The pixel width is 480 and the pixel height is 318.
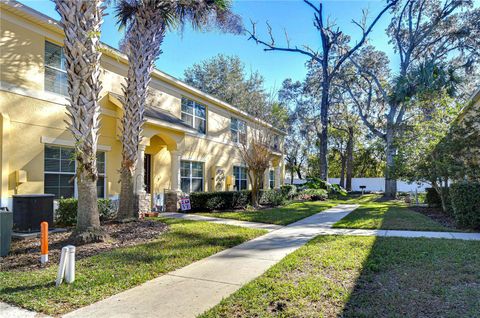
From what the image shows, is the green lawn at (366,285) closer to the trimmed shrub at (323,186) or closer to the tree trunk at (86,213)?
the tree trunk at (86,213)

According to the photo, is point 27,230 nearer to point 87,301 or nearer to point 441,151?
point 87,301

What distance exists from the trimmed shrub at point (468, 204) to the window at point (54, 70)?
1324 cm

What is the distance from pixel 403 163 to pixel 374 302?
43.5ft

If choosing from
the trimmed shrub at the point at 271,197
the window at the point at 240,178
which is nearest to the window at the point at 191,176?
the trimmed shrub at the point at 271,197

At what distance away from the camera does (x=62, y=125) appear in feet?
34.3

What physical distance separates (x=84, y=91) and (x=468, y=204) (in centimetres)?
1119

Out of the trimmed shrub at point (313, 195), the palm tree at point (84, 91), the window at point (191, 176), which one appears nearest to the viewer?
the palm tree at point (84, 91)

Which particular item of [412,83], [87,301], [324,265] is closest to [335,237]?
[324,265]

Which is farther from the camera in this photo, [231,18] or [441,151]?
[441,151]

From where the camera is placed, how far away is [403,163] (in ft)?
51.4

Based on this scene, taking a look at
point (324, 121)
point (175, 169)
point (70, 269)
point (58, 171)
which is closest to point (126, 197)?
point (58, 171)

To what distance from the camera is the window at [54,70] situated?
1012 centimetres

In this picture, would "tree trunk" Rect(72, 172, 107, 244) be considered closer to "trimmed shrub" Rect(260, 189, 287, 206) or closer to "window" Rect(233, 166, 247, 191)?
"trimmed shrub" Rect(260, 189, 287, 206)

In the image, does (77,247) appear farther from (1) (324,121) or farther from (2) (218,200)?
(1) (324,121)
